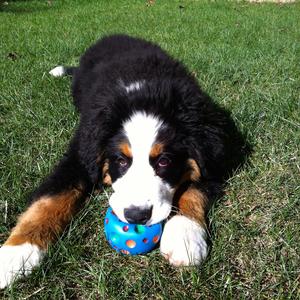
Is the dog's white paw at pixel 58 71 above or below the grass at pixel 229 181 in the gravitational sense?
below

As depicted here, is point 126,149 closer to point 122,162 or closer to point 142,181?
point 122,162

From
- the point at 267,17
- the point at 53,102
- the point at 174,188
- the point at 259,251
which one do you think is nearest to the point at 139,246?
the point at 174,188

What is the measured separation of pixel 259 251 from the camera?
7.70 ft

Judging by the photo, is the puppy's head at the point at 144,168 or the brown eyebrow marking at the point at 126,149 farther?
the brown eyebrow marking at the point at 126,149

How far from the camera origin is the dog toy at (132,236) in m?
2.30

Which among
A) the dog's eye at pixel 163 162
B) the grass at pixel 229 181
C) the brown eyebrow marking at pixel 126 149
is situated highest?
the brown eyebrow marking at pixel 126 149

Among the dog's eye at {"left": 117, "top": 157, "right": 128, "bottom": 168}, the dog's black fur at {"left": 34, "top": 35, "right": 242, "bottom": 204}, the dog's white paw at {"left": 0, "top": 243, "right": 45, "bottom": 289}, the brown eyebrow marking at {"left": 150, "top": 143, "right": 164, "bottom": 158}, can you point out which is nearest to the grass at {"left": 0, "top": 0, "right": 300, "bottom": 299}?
the dog's white paw at {"left": 0, "top": 243, "right": 45, "bottom": 289}

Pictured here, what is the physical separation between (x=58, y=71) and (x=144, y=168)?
3.11 m

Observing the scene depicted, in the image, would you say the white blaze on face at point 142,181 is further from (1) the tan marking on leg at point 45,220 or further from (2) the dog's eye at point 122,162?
(1) the tan marking on leg at point 45,220

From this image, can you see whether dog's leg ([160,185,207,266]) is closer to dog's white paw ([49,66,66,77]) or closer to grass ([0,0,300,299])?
grass ([0,0,300,299])

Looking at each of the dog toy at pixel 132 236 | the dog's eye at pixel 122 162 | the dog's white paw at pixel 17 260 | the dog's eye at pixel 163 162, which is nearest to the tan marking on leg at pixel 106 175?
the dog's eye at pixel 122 162

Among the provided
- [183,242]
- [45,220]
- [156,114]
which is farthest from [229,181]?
[45,220]

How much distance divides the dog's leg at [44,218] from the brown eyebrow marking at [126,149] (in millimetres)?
434

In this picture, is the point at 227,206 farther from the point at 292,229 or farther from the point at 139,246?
the point at 139,246
